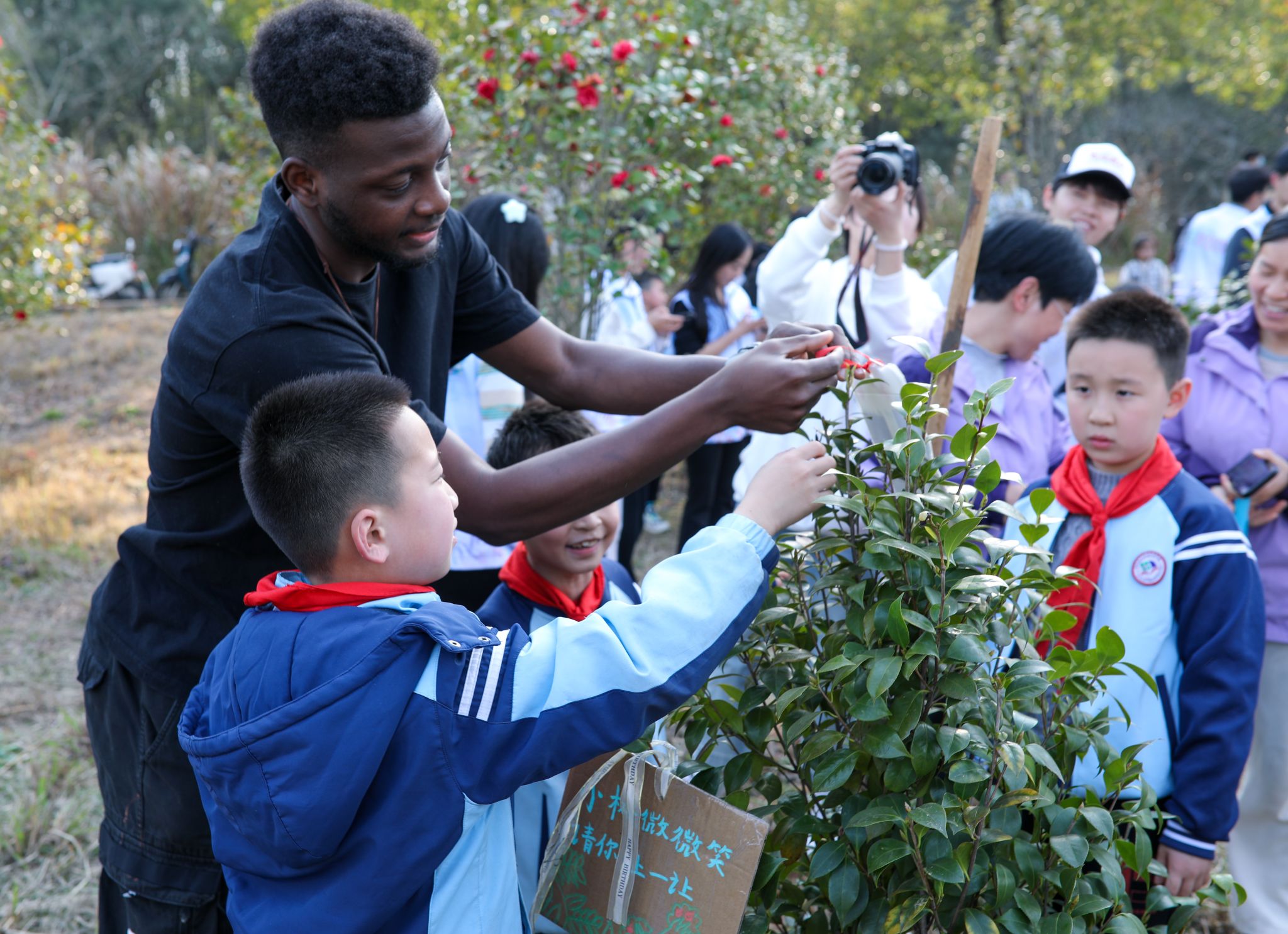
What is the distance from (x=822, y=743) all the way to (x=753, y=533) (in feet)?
1.05

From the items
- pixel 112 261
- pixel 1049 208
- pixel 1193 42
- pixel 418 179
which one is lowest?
pixel 112 261

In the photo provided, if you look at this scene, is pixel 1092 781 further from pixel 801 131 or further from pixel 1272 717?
pixel 801 131

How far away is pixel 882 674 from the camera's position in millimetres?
1344

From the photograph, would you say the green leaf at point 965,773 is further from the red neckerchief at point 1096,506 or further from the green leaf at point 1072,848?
the red neckerchief at point 1096,506

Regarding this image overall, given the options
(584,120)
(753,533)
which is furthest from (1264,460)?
(584,120)

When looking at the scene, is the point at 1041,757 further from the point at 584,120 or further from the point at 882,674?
the point at 584,120

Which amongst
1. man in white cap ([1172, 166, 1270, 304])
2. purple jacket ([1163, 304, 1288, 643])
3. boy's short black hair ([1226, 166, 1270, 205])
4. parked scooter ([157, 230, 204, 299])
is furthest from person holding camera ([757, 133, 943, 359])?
parked scooter ([157, 230, 204, 299])

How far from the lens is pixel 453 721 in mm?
1230

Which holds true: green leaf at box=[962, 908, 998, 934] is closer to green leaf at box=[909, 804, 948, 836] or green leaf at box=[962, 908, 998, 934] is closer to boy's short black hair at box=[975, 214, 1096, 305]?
green leaf at box=[909, 804, 948, 836]

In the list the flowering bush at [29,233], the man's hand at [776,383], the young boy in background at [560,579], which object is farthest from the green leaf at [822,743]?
the flowering bush at [29,233]

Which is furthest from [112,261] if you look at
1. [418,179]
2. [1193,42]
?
[1193,42]

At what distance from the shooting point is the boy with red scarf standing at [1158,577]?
6.69ft

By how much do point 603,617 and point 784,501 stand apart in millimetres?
310

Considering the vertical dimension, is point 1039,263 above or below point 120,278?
above
